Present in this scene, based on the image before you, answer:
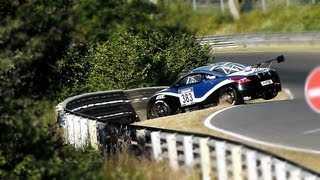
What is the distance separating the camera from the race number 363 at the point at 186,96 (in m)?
23.0

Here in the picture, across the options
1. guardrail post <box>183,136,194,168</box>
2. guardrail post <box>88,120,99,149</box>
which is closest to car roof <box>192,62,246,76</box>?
guardrail post <box>88,120,99,149</box>

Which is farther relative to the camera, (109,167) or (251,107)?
(251,107)

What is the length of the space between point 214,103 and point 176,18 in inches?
112

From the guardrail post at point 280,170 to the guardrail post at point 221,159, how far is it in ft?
3.61

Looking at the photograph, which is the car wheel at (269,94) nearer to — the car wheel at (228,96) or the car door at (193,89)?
the car wheel at (228,96)

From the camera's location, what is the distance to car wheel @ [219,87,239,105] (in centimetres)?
2228

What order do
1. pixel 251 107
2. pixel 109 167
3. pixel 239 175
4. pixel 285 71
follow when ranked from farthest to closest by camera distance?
pixel 285 71 < pixel 251 107 < pixel 109 167 < pixel 239 175


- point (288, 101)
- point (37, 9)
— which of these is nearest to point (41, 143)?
point (37, 9)

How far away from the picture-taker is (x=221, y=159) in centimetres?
988

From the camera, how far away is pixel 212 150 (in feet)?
33.9

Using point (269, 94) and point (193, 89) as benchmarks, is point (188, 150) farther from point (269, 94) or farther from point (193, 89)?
point (269, 94)

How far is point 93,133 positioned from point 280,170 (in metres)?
5.75

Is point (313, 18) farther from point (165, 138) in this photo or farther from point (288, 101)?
point (165, 138)

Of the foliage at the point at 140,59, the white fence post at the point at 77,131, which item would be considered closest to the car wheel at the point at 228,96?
the foliage at the point at 140,59
